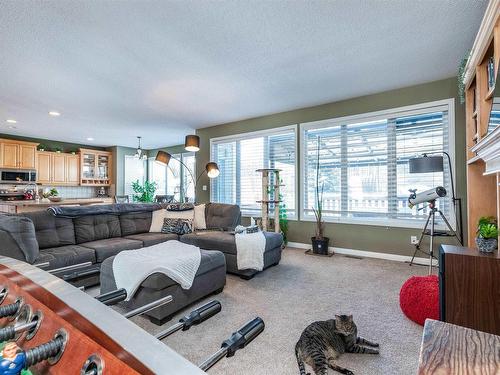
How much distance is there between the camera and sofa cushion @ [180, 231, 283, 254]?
324cm

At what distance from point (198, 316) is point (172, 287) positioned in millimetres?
1516

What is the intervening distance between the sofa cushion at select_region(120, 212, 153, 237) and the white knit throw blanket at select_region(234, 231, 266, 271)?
1.70 meters

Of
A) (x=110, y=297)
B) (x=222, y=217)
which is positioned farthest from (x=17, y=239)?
(x=222, y=217)


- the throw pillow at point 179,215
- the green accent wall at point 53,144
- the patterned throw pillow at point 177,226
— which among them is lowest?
the patterned throw pillow at point 177,226

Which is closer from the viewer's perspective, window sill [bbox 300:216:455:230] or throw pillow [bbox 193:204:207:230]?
window sill [bbox 300:216:455:230]

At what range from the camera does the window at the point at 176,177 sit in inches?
319

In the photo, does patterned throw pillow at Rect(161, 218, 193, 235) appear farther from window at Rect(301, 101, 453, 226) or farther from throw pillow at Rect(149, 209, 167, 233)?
window at Rect(301, 101, 453, 226)

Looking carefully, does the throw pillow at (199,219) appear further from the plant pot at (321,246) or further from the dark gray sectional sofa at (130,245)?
the plant pot at (321,246)

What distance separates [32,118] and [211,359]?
6.52m

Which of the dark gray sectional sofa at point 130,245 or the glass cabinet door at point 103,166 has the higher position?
the glass cabinet door at point 103,166

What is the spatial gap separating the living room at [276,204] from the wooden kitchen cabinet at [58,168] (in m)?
1.34

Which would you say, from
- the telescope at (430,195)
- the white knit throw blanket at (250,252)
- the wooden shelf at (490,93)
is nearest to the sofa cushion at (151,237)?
the white knit throw blanket at (250,252)

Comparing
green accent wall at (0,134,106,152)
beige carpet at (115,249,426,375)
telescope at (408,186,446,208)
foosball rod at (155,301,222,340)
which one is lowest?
beige carpet at (115,249,426,375)

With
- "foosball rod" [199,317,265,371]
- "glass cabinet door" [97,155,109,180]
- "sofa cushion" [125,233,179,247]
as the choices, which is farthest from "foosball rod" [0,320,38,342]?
"glass cabinet door" [97,155,109,180]
